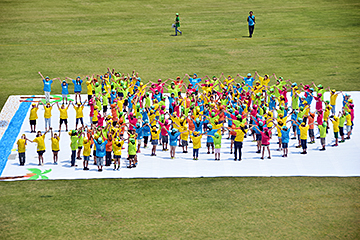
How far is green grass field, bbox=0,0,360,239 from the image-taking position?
19922 millimetres

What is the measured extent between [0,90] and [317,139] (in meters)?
24.5

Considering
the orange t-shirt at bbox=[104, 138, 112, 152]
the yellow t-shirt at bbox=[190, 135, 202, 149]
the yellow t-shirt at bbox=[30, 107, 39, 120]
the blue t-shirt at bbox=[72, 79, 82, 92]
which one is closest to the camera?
the orange t-shirt at bbox=[104, 138, 112, 152]

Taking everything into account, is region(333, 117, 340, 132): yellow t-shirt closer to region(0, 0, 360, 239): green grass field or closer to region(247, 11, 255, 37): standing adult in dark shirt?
region(0, 0, 360, 239): green grass field

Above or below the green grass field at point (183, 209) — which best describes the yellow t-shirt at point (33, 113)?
above

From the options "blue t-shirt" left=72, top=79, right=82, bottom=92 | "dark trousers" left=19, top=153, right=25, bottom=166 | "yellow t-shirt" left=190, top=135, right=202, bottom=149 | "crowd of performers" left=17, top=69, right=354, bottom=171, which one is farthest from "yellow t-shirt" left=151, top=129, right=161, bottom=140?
"blue t-shirt" left=72, top=79, right=82, bottom=92

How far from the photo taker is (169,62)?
4438cm

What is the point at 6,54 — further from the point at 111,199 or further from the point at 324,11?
the point at 324,11

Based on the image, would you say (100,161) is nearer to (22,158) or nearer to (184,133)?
(22,158)

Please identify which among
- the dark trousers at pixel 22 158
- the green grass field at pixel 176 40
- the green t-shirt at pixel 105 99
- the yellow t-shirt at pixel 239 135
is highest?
the green grass field at pixel 176 40

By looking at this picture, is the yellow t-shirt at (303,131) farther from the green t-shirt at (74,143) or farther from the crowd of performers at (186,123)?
the green t-shirt at (74,143)

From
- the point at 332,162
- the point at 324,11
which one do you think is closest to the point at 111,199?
the point at 332,162

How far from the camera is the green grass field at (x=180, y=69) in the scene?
19.9 meters

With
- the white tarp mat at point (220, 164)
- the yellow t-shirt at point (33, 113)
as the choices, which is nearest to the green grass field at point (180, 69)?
the white tarp mat at point (220, 164)

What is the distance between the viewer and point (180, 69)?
139 ft
